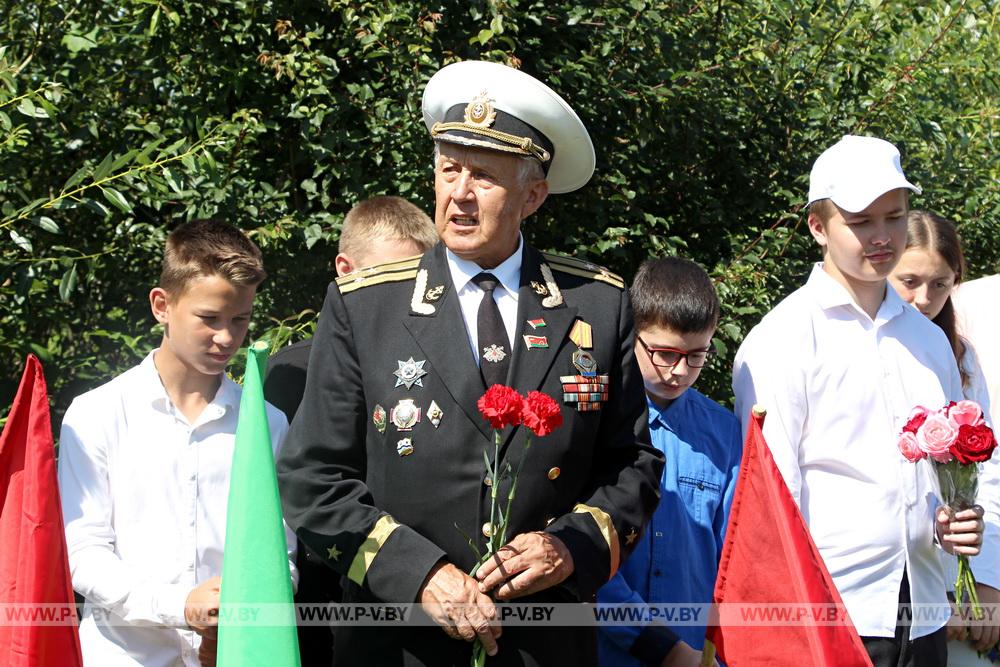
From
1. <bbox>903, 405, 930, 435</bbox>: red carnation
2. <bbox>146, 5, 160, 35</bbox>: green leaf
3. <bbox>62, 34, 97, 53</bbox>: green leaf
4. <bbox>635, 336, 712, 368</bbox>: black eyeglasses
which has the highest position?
<bbox>146, 5, 160, 35</bbox>: green leaf

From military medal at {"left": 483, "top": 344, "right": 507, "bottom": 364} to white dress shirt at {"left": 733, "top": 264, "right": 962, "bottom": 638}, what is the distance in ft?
2.86

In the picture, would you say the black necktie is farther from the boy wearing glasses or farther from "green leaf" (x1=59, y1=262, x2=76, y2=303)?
"green leaf" (x1=59, y1=262, x2=76, y2=303)

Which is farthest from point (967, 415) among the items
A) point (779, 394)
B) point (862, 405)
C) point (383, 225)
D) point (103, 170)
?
point (103, 170)

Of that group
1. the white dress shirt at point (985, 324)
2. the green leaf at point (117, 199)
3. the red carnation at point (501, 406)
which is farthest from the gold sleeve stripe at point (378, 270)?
the white dress shirt at point (985, 324)

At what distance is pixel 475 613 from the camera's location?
8.92 ft

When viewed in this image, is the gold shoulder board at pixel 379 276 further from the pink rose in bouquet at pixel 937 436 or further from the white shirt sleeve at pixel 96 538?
the pink rose in bouquet at pixel 937 436

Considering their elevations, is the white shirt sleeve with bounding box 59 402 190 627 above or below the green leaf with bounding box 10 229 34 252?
below

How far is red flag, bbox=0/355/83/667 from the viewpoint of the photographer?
9.50 feet

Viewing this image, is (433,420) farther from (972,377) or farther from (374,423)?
(972,377)

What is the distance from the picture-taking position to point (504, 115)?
3.12 m

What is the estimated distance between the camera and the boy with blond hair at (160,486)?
3115 mm

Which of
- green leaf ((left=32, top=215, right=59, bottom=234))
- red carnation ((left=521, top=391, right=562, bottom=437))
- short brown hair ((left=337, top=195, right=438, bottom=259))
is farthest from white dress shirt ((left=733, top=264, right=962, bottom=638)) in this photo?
green leaf ((left=32, top=215, right=59, bottom=234))

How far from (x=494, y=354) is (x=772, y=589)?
0.92 m

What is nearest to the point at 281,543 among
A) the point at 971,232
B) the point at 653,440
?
the point at 653,440
